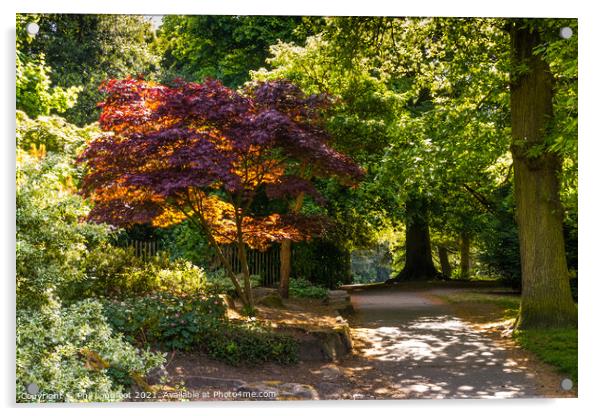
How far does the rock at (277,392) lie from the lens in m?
6.45

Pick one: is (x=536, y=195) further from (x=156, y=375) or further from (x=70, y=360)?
(x=70, y=360)

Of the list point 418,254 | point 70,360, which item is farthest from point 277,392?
point 418,254

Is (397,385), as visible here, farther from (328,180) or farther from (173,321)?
(328,180)

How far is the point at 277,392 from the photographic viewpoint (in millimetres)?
6473

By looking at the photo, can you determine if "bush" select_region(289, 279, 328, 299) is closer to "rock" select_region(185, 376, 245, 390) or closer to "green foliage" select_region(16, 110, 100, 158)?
"rock" select_region(185, 376, 245, 390)

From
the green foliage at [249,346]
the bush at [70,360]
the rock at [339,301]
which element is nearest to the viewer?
the bush at [70,360]

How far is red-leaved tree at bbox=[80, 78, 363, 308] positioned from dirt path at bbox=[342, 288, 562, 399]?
191 centimetres

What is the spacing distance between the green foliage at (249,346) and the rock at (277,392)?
1.38 ft

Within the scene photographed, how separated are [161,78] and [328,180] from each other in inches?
97.6

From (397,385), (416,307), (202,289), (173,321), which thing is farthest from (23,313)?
(416,307)

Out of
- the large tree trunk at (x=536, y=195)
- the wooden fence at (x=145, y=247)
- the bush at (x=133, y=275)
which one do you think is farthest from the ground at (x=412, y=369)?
the wooden fence at (x=145, y=247)

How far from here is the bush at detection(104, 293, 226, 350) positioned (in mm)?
6824

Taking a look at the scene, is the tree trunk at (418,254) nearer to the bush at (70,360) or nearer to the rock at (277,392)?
the rock at (277,392)

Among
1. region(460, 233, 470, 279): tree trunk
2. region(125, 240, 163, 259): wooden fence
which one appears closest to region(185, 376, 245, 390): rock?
region(125, 240, 163, 259): wooden fence
